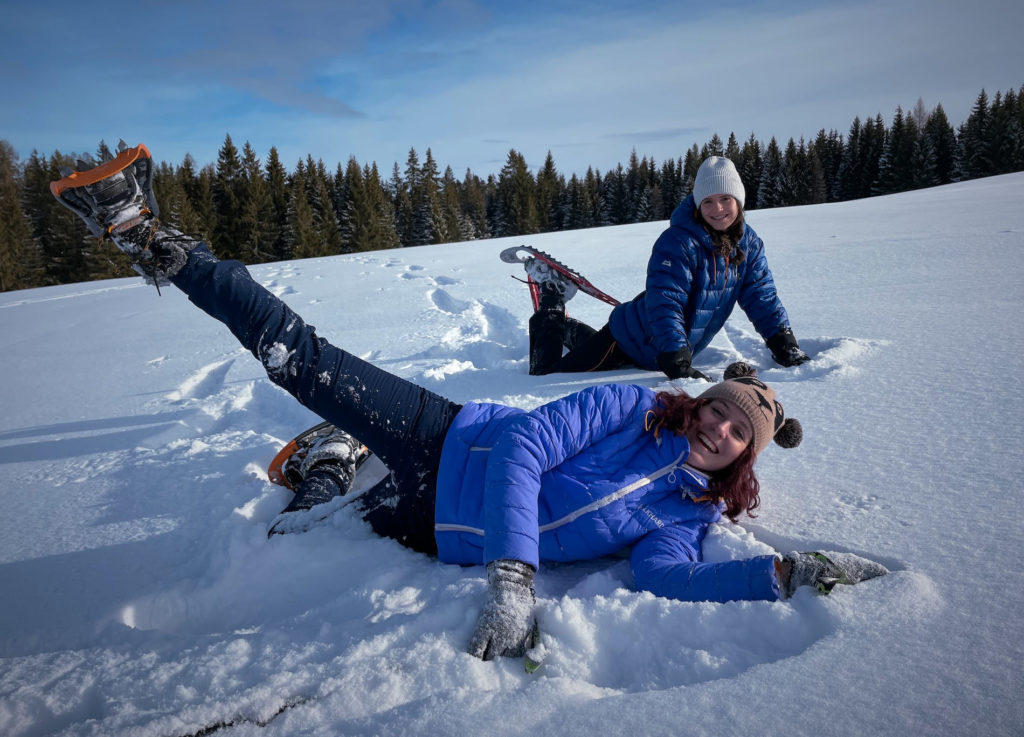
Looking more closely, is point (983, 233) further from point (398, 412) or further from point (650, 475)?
point (398, 412)

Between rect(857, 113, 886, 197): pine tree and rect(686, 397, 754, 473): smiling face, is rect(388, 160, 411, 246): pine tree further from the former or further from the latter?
rect(686, 397, 754, 473): smiling face

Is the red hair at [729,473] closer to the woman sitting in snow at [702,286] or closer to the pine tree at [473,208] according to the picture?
the woman sitting in snow at [702,286]

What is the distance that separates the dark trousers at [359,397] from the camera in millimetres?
1827

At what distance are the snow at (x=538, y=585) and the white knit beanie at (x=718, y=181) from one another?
3.40ft

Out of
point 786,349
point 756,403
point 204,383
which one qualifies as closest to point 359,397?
point 756,403

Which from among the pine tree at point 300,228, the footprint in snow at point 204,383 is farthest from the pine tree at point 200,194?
the footprint in snow at point 204,383

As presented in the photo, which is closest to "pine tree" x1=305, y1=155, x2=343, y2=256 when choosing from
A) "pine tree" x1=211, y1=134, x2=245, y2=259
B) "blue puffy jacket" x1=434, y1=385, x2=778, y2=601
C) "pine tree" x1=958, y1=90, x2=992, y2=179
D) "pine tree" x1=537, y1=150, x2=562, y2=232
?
"pine tree" x1=211, y1=134, x2=245, y2=259

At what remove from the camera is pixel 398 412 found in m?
1.84

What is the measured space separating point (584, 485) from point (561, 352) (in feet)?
6.55

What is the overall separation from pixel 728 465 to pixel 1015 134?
46.1m

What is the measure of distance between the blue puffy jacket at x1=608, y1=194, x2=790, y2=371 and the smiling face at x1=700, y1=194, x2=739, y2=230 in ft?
0.24

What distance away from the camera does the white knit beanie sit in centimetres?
296

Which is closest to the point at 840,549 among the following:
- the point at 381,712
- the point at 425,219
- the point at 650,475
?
the point at 650,475

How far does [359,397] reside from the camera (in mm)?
1842
